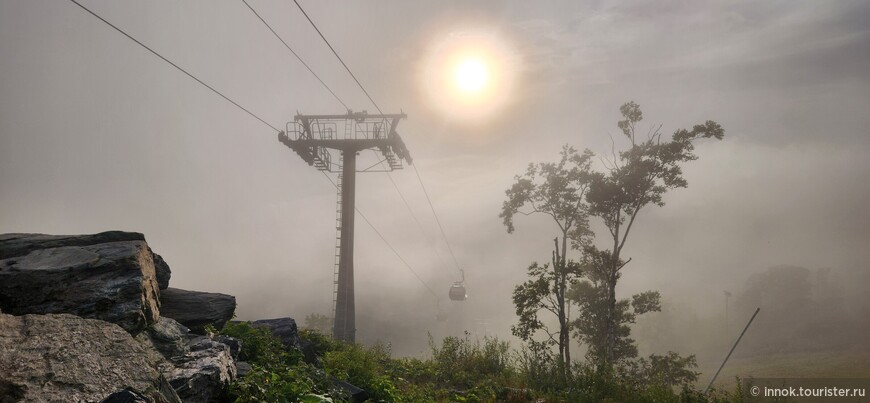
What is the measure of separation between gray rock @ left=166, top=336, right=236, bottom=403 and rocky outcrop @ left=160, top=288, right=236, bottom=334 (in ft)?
7.37

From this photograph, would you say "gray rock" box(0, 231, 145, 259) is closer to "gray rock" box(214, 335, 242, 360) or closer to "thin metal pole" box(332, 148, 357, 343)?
"gray rock" box(214, 335, 242, 360)

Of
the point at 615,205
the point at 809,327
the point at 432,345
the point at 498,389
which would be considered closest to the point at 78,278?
the point at 498,389

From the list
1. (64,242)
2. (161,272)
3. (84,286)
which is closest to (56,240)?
(64,242)

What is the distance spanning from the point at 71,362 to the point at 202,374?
1425mm

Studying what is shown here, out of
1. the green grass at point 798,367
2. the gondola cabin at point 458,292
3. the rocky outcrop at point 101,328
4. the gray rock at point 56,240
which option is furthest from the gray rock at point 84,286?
the green grass at point 798,367

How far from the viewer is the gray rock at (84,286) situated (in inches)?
272

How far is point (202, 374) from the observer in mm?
6094

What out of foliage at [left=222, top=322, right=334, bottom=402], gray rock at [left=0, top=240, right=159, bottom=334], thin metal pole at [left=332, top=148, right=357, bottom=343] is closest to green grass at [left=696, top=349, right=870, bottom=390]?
thin metal pole at [left=332, top=148, right=357, bottom=343]

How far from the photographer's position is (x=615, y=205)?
28.1m

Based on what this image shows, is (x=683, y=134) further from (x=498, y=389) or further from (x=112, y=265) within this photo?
(x=112, y=265)

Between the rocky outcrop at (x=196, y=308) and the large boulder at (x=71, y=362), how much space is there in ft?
9.31

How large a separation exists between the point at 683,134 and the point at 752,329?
6737 inches

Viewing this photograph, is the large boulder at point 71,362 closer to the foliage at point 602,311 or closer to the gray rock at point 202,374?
the gray rock at point 202,374

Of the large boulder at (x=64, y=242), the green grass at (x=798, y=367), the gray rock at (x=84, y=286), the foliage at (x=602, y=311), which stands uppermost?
the large boulder at (x=64, y=242)
